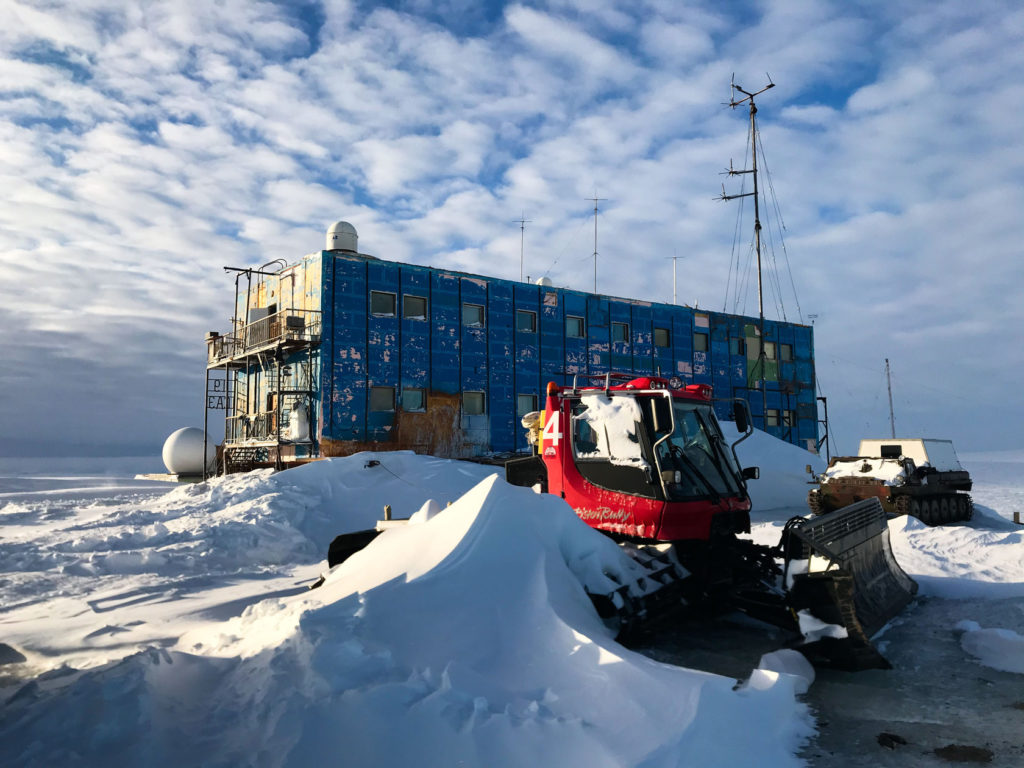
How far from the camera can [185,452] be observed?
29609 mm

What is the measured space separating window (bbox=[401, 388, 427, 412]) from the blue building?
0.04 meters

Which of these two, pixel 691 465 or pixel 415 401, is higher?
pixel 415 401

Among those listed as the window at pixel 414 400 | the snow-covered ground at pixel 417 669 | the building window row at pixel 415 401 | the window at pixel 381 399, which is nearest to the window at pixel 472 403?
the building window row at pixel 415 401

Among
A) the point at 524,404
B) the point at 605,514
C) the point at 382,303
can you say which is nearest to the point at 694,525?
the point at 605,514

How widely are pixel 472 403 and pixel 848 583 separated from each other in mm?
20718

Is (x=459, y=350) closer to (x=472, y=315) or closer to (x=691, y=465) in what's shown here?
(x=472, y=315)

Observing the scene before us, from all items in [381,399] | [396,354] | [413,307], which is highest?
[413,307]

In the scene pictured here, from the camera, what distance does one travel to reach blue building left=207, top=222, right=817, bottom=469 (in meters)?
23.4

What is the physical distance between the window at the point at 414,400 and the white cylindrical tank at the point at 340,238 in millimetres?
6036

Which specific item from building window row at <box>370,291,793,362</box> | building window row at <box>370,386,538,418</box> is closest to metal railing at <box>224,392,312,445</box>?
building window row at <box>370,386,538,418</box>

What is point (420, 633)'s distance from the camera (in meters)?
4.98

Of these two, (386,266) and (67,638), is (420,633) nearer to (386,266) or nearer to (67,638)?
(67,638)

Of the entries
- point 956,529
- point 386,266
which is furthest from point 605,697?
point 386,266

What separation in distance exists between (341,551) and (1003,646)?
735 centimetres
